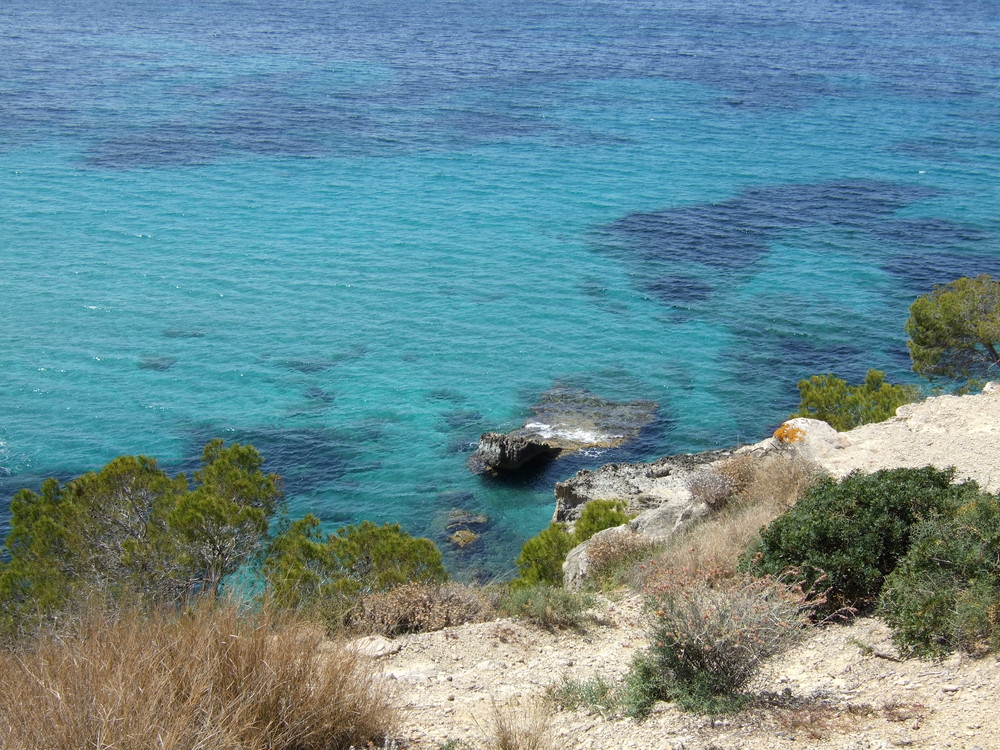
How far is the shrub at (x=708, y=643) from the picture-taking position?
9219 millimetres

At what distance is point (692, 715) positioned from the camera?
919 centimetres

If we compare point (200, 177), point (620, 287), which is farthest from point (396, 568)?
point (200, 177)

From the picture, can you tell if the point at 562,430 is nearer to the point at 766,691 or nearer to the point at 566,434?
the point at 566,434

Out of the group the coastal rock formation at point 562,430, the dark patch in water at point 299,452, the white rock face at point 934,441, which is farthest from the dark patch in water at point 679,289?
the white rock face at point 934,441

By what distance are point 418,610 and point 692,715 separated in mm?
5364

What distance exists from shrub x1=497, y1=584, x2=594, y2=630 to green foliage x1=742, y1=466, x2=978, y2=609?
2.37 metres

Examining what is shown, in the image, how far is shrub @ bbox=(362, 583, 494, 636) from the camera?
13.4 meters

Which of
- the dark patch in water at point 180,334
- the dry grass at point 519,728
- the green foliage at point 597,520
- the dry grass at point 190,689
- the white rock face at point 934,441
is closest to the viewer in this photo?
the dry grass at point 190,689

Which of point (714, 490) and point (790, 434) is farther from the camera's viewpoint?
point (790, 434)

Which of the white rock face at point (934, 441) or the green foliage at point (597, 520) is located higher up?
the white rock face at point (934, 441)

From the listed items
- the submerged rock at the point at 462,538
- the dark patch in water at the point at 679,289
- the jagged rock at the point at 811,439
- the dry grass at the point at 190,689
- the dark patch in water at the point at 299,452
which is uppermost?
the dry grass at the point at 190,689

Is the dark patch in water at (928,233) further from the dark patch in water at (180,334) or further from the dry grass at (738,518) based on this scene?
the dry grass at (738,518)

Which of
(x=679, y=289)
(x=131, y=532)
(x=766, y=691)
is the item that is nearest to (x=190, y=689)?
(x=766, y=691)

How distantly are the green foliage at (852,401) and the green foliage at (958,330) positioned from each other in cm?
302
